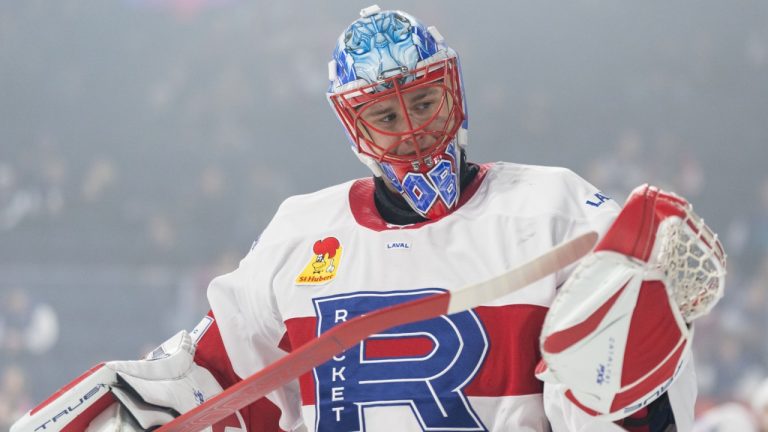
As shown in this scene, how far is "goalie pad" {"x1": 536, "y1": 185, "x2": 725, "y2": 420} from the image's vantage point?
1.14 metres

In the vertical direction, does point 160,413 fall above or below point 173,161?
above

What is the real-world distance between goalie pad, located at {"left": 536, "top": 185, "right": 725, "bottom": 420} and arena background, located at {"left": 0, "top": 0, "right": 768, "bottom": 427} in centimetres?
358

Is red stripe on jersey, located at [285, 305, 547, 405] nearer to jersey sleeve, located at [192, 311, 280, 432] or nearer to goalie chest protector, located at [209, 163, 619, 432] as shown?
goalie chest protector, located at [209, 163, 619, 432]

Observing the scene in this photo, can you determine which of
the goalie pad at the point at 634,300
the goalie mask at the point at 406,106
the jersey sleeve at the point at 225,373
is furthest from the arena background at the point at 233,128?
the goalie pad at the point at 634,300

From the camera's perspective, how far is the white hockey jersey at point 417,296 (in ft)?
4.80

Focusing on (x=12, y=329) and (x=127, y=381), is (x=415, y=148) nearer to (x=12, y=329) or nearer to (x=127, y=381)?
(x=127, y=381)

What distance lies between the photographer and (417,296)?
1.51m

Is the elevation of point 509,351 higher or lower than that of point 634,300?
lower

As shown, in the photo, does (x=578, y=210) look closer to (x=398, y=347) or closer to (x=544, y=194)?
(x=544, y=194)

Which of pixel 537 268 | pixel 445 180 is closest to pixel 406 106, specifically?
pixel 445 180

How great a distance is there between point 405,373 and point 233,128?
475 cm

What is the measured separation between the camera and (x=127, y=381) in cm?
164

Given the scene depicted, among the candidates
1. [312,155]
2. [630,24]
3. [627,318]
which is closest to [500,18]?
[630,24]

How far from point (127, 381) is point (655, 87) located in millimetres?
4713
